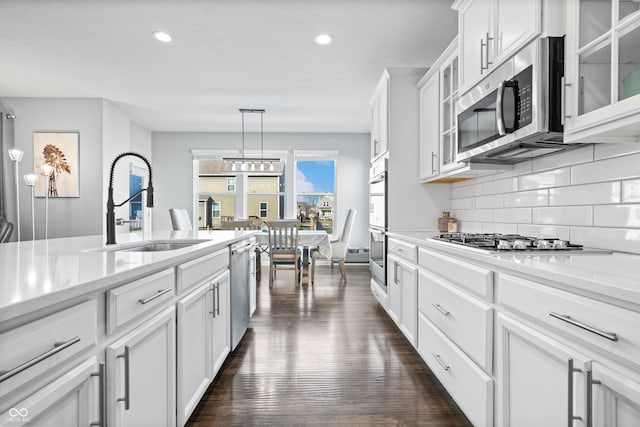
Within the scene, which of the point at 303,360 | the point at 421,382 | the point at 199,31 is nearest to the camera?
the point at 421,382

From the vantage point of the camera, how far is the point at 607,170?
55.4 inches

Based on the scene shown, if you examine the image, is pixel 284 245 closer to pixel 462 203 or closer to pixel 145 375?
pixel 462 203

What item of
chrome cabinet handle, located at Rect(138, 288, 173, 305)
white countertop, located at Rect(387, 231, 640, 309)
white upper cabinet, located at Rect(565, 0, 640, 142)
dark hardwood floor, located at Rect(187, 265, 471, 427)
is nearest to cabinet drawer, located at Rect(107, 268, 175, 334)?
chrome cabinet handle, located at Rect(138, 288, 173, 305)

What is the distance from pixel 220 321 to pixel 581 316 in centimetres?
173

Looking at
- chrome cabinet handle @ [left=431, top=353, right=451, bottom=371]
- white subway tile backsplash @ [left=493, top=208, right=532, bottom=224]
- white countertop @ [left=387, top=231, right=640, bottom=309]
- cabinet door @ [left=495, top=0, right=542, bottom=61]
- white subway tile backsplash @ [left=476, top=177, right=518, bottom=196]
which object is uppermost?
cabinet door @ [left=495, top=0, right=542, bottom=61]

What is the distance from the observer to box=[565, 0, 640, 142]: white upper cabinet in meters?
1.08

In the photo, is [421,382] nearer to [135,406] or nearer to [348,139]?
[135,406]

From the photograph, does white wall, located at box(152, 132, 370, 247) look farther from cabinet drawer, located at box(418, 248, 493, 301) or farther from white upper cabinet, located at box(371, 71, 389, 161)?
cabinet drawer, located at box(418, 248, 493, 301)

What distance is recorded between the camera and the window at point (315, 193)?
6.55 meters

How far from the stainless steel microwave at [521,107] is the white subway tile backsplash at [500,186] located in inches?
6.4

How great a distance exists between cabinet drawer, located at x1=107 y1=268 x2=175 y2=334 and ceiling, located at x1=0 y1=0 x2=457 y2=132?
219 centimetres

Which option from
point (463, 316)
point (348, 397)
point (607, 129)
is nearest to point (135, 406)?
point (348, 397)

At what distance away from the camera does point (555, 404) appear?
94cm

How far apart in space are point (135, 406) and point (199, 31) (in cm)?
285
